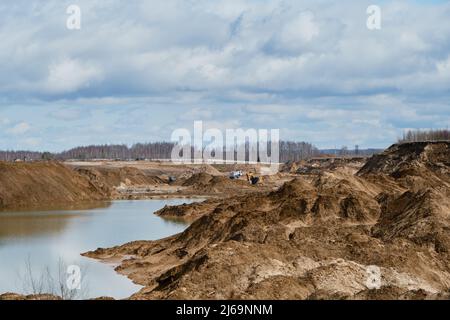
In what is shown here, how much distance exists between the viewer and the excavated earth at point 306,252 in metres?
21.7

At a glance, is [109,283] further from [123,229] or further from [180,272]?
[123,229]

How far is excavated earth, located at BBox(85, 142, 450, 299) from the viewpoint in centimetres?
2173

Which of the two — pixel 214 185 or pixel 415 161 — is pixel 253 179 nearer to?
pixel 214 185

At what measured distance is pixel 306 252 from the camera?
26.8 metres

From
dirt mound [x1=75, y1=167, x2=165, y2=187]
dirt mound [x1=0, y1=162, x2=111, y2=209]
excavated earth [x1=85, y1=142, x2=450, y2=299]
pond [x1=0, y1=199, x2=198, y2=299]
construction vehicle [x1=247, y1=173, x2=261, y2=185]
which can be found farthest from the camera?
construction vehicle [x1=247, y1=173, x2=261, y2=185]

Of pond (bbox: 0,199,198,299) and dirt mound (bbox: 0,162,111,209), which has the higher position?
dirt mound (bbox: 0,162,111,209)

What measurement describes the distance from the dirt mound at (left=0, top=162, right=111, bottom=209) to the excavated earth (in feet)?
117

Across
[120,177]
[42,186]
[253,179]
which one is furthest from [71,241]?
[120,177]

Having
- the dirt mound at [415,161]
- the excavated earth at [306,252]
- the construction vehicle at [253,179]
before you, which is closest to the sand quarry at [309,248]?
the excavated earth at [306,252]

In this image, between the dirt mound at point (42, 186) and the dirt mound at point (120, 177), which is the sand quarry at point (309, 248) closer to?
the dirt mound at point (42, 186)

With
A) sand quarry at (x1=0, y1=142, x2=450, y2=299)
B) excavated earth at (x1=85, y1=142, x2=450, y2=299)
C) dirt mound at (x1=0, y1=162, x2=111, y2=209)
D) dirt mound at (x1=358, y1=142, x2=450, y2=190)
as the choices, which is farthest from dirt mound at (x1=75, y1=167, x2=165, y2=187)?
excavated earth at (x1=85, y1=142, x2=450, y2=299)

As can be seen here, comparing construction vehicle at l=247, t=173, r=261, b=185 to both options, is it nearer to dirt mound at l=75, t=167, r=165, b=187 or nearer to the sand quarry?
dirt mound at l=75, t=167, r=165, b=187
